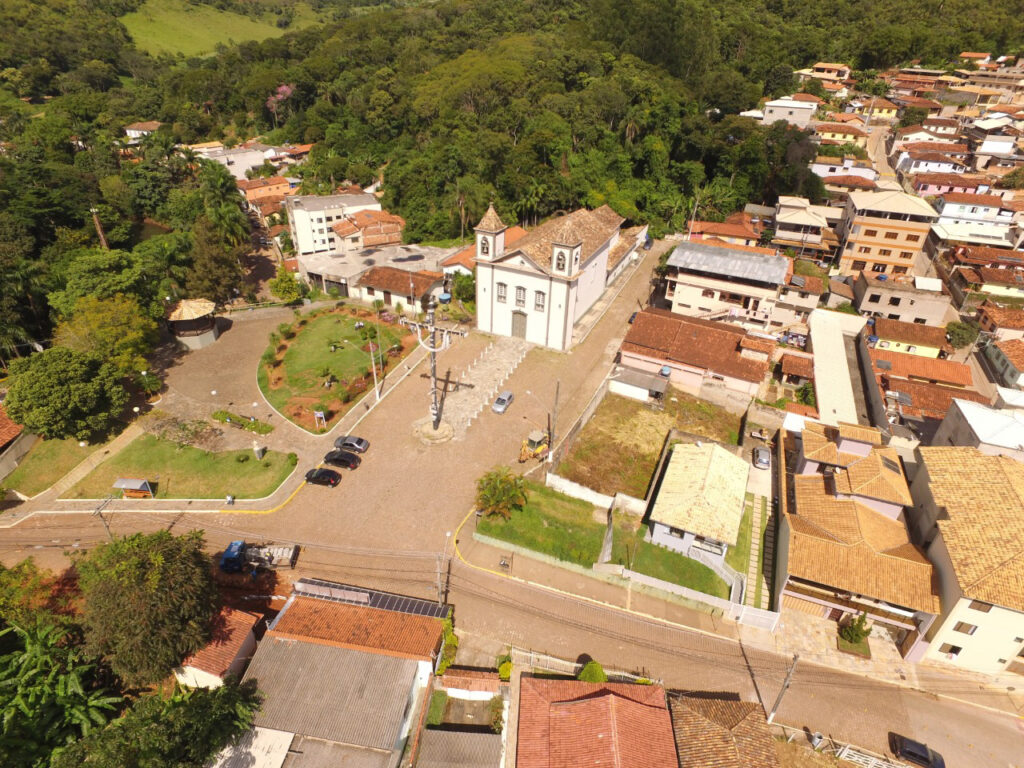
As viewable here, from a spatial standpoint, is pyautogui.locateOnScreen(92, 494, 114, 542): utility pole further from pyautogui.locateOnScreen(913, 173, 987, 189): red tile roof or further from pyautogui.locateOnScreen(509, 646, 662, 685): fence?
pyautogui.locateOnScreen(913, 173, 987, 189): red tile roof

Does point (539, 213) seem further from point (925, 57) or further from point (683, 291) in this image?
point (925, 57)

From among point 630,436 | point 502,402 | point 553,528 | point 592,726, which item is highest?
point 502,402

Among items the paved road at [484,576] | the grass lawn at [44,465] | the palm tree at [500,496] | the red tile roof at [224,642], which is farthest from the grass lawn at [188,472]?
the palm tree at [500,496]

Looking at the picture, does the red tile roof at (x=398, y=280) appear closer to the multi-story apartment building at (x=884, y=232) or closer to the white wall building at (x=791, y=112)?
the multi-story apartment building at (x=884, y=232)

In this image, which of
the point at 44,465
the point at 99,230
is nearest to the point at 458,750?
the point at 44,465

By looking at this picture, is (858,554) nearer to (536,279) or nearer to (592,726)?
(592,726)

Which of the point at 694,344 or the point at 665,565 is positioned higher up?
the point at 694,344
